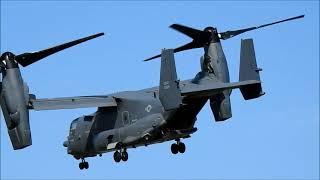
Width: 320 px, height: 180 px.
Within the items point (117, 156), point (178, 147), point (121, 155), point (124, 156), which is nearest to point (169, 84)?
point (124, 156)

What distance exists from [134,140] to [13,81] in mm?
9840

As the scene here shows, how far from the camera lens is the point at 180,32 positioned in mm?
59000

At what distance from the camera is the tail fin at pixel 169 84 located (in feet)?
176

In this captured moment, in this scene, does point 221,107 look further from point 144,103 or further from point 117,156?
point 117,156

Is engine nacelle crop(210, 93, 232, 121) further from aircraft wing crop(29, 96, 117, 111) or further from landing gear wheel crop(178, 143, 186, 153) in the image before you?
aircraft wing crop(29, 96, 117, 111)

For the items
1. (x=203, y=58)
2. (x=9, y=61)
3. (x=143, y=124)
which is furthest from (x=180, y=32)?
(x=9, y=61)

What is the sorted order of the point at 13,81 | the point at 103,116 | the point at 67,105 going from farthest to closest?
the point at 103,116 < the point at 67,105 < the point at 13,81

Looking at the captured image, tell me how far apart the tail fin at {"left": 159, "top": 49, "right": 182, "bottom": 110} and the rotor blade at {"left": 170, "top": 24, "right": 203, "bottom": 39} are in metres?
4.11

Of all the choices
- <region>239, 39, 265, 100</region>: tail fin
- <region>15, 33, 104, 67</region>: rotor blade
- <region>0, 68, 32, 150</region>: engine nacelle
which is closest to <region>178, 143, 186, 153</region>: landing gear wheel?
<region>239, 39, 265, 100</region>: tail fin

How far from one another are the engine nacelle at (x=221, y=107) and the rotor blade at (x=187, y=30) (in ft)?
14.7

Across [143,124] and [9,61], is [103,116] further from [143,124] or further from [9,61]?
[9,61]

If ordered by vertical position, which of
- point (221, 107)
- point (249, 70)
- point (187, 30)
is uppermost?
point (187, 30)

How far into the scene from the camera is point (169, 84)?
53906mm

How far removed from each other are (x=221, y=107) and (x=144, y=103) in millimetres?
4929
